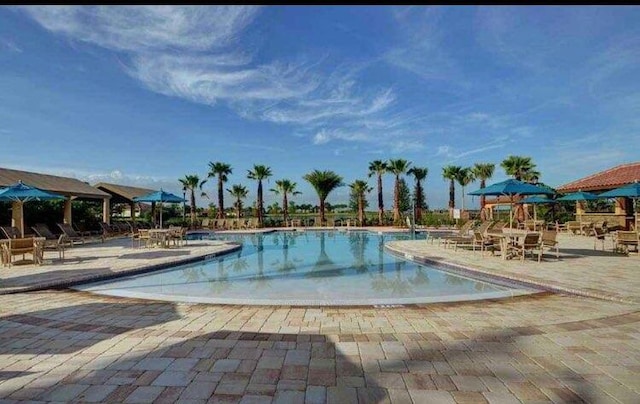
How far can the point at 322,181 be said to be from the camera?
28938 mm

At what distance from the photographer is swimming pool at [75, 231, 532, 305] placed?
599cm

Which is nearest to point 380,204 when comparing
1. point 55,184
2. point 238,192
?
point 238,192

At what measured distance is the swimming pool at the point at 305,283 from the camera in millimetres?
5991

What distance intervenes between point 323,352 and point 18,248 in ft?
29.8

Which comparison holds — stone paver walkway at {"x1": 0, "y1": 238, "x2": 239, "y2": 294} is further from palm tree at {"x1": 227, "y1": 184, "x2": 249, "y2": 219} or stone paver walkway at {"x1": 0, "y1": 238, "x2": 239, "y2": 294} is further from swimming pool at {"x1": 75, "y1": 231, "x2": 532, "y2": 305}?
palm tree at {"x1": 227, "y1": 184, "x2": 249, "y2": 219}

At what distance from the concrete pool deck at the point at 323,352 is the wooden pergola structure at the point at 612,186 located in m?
16.4

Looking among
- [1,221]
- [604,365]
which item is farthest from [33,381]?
[1,221]

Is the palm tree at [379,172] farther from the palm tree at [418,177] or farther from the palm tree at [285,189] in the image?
the palm tree at [285,189]

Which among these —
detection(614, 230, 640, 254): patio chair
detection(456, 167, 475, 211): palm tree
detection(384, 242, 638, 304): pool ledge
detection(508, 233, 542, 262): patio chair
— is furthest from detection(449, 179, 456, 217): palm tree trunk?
detection(508, 233, 542, 262): patio chair

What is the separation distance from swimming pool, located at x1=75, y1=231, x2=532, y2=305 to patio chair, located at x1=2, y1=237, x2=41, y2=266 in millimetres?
2939

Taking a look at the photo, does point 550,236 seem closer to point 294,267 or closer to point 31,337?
point 294,267

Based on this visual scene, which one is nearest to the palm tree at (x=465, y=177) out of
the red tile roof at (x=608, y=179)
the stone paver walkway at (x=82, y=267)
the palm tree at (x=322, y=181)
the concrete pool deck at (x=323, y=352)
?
the red tile roof at (x=608, y=179)

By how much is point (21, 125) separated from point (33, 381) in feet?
55.6

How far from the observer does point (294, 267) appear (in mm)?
10391
